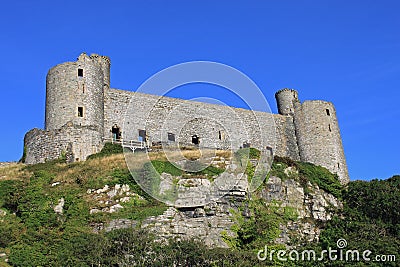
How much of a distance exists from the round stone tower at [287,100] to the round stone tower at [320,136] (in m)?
1.13

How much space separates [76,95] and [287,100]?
23.0m

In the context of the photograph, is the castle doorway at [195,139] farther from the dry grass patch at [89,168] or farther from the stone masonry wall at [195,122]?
the dry grass patch at [89,168]

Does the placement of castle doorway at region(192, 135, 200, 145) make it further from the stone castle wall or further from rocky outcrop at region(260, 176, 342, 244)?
rocky outcrop at region(260, 176, 342, 244)

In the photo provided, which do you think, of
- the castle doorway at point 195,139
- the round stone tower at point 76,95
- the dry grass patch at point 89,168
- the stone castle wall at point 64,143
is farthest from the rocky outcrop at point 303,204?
the round stone tower at point 76,95

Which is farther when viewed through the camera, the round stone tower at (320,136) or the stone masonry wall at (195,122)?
the round stone tower at (320,136)

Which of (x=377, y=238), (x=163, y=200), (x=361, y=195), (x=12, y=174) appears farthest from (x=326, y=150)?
(x=12, y=174)

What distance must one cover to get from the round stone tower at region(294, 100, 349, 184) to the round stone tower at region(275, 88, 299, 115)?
1.13 meters

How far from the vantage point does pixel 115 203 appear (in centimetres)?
2831

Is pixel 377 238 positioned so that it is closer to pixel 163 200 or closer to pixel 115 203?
pixel 163 200

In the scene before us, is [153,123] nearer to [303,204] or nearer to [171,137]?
[171,137]

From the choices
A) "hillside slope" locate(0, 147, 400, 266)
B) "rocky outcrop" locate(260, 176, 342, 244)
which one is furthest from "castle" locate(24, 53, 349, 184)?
"rocky outcrop" locate(260, 176, 342, 244)

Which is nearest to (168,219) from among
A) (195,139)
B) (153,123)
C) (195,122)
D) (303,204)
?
(303,204)

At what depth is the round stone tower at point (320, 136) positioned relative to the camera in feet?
156

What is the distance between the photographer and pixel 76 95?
39094 mm
